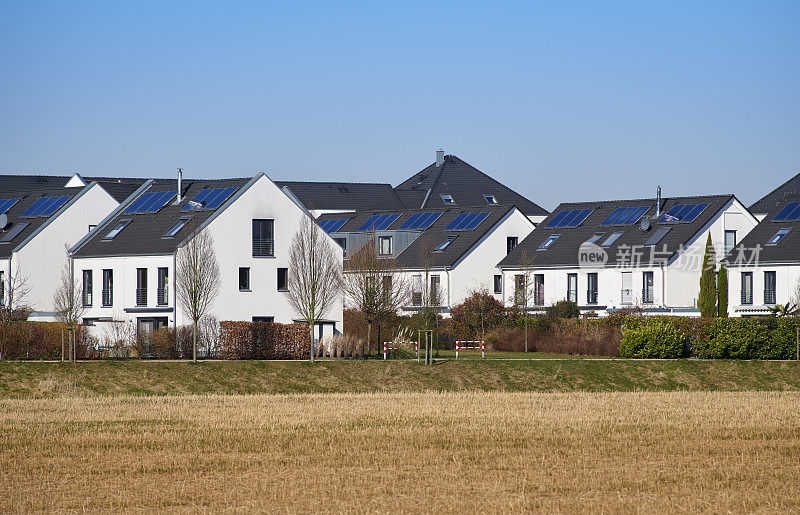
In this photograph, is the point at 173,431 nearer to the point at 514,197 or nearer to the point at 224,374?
the point at 224,374

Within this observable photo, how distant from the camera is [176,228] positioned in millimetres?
46125

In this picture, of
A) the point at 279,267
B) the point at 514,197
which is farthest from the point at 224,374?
the point at 514,197

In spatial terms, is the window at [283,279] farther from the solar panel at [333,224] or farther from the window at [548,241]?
the solar panel at [333,224]

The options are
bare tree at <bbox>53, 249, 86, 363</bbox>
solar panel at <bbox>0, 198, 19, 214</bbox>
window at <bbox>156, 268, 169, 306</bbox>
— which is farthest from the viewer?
solar panel at <bbox>0, 198, 19, 214</bbox>

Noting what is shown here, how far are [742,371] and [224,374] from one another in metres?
16.0

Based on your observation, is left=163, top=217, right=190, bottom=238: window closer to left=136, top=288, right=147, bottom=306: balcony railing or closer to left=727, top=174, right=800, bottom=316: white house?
left=136, top=288, right=147, bottom=306: balcony railing

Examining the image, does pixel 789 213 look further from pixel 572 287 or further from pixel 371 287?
pixel 371 287

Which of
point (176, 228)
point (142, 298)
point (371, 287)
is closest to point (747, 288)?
point (371, 287)

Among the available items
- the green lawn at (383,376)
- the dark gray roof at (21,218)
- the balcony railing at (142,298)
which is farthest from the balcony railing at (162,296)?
the green lawn at (383,376)

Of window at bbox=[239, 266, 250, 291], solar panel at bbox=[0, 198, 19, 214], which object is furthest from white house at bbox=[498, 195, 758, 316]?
solar panel at bbox=[0, 198, 19, 214]

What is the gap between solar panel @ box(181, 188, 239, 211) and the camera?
4684 centimetres

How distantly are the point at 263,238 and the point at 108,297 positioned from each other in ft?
21.3

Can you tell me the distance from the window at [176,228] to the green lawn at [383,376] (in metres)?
12.2

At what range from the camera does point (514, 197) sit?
309ft
